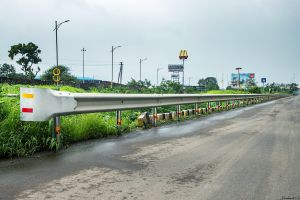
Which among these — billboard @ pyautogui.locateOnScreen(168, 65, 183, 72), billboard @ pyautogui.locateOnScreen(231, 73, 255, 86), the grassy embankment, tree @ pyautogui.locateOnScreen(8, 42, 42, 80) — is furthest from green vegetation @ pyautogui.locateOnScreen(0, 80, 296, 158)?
billboard @ pyautogui.locateOnScreen(168, 65, 183, 72)

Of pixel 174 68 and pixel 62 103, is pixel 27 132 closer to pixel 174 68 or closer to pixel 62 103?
pixel 62 103

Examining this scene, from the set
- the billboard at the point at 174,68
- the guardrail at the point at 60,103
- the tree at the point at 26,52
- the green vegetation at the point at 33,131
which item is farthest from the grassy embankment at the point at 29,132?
the billboard at the point at 174,68

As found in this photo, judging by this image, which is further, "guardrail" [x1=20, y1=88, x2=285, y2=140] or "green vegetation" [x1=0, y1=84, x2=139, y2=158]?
"guardrail" [x1=20, y1=88, x2=285, y2=140]

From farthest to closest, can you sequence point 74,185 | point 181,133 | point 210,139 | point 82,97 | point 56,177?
point 181,133 → point 210,139 → point 82,97 → point 56,177 → point 74,185

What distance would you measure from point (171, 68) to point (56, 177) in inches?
6136

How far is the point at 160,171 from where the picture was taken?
5.19 meters

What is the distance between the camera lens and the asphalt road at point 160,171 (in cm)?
414

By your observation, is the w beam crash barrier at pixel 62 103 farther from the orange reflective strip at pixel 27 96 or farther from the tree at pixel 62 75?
the tree at pixel 62 75

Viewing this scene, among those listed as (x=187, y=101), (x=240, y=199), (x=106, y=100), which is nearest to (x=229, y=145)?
(x=106, y=100)

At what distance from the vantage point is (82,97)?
754 centimetres

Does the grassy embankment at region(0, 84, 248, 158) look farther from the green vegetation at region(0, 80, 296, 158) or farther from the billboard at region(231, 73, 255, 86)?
the billboard at region(231, 73, 255, 86)

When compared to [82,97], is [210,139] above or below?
below

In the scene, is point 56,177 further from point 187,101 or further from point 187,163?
point 187,101

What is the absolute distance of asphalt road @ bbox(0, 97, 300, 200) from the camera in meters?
4.14
